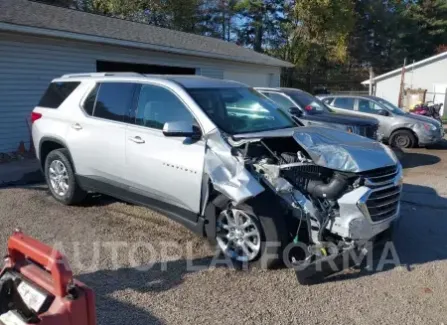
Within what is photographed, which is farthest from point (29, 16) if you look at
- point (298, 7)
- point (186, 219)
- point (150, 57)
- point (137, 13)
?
point (298, 7)

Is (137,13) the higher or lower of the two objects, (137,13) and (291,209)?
the higher

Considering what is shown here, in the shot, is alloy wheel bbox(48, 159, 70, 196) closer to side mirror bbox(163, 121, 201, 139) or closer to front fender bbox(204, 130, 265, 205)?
side mirror bbox(163, 121, 201, 139)

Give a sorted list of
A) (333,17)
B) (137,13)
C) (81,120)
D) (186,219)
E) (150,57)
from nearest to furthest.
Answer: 1. (186,219)
2. (81,120)
3. (150,57)
4. (137,13)
5. (333,17)

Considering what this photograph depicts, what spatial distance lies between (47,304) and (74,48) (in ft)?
33.6

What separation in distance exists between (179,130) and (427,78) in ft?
99.2

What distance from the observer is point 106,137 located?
5.21 m

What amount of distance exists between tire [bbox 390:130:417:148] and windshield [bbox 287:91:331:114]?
312cm

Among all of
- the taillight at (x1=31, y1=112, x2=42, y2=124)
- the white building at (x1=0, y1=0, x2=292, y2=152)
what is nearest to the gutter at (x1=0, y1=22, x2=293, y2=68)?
the white building at (x1=0, y1=0, x2=292, y2=152)

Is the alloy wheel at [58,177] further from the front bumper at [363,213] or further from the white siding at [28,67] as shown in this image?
the white siding at [28,67]

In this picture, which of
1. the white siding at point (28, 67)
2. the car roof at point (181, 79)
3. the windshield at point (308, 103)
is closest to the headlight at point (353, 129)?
the windshield at point (308, 103)

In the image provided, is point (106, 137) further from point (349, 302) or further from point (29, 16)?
point (29, 16)

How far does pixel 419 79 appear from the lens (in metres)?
30.5

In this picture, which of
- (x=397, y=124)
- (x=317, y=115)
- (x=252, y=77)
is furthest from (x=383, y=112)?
(x=252, y=77)

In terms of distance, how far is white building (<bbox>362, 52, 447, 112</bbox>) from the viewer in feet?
96.5
